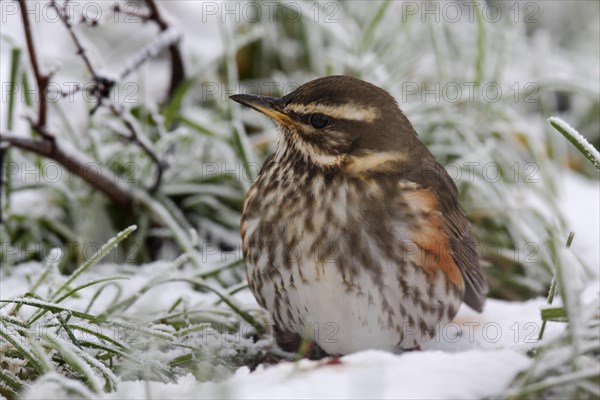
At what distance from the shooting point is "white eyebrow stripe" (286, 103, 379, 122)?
10.7 feet

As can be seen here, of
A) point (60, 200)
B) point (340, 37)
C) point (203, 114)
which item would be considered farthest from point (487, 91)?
point (60, 200)

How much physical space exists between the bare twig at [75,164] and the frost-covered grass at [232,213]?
2.4 inches

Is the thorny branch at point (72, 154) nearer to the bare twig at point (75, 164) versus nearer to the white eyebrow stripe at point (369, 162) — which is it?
the bare twig at point (75, 164)

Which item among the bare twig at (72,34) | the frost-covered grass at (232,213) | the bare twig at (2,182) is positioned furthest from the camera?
the bare twig at (2,182)

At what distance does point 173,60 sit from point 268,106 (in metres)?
1.66

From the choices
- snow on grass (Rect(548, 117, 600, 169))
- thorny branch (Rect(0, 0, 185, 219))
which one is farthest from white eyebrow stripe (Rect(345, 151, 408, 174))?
thorny branch (Rect(0, 0, 185, 219))

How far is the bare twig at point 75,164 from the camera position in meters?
3.90

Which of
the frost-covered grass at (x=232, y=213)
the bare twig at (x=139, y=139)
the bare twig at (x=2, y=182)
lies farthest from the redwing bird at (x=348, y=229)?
the bare twig at (x=2, y=182)

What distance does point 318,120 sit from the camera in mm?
3314

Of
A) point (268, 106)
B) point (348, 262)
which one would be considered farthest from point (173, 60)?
point (348, 262)

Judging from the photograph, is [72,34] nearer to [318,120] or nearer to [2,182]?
[2,182]

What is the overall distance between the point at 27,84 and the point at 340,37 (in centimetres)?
189

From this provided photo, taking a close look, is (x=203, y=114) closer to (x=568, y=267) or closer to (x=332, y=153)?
(x=332, y=153)

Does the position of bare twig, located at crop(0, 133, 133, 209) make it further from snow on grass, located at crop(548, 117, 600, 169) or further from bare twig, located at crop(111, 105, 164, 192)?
snow on grass, located at crop(548, 117, 600, 169)
